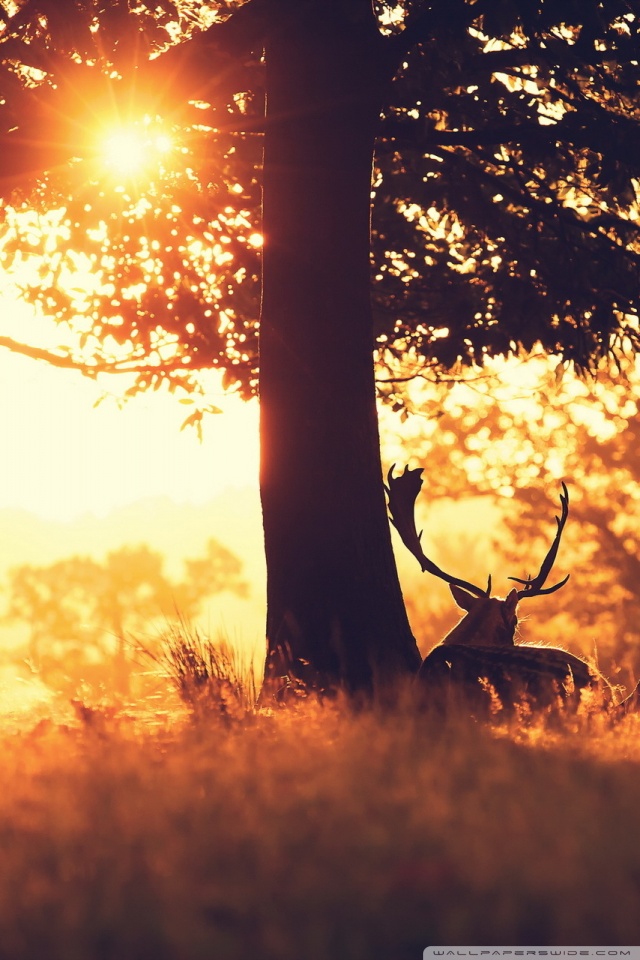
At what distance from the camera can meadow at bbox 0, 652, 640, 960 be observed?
377cm

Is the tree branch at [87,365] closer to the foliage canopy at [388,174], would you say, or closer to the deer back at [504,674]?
the foliage canopy at [388,174]

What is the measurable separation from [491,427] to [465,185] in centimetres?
2435

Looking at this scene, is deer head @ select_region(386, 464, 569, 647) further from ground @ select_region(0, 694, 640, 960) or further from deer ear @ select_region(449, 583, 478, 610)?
ground @ select_region(0, 694, 640, 960)

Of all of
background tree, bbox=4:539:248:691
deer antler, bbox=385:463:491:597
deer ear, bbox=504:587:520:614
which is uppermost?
background tree, bbox=4:539:248:691

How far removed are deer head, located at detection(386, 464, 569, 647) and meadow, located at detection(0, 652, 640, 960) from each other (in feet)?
7.81

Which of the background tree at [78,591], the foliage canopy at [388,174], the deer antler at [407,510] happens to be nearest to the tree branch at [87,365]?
the foliage canopy at [388,174]

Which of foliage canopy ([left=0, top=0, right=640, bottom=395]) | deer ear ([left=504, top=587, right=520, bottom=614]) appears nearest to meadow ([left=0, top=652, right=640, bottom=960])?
deer ear ([left=504, top=587, right=520, bottom=614])

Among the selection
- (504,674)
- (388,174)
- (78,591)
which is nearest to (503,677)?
(504,674)

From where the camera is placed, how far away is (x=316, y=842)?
450cm

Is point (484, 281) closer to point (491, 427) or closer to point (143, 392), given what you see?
point (143, 392)

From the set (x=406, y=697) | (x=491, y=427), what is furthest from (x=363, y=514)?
(x=491, y=427)

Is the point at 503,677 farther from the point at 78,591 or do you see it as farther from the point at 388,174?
the point at 78,591

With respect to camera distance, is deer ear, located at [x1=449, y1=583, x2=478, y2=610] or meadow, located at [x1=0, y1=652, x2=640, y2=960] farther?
deer ear, located at [x1=449, y1=583, x2=478, y2=610]

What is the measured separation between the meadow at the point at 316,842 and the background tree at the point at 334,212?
246 centimetres
